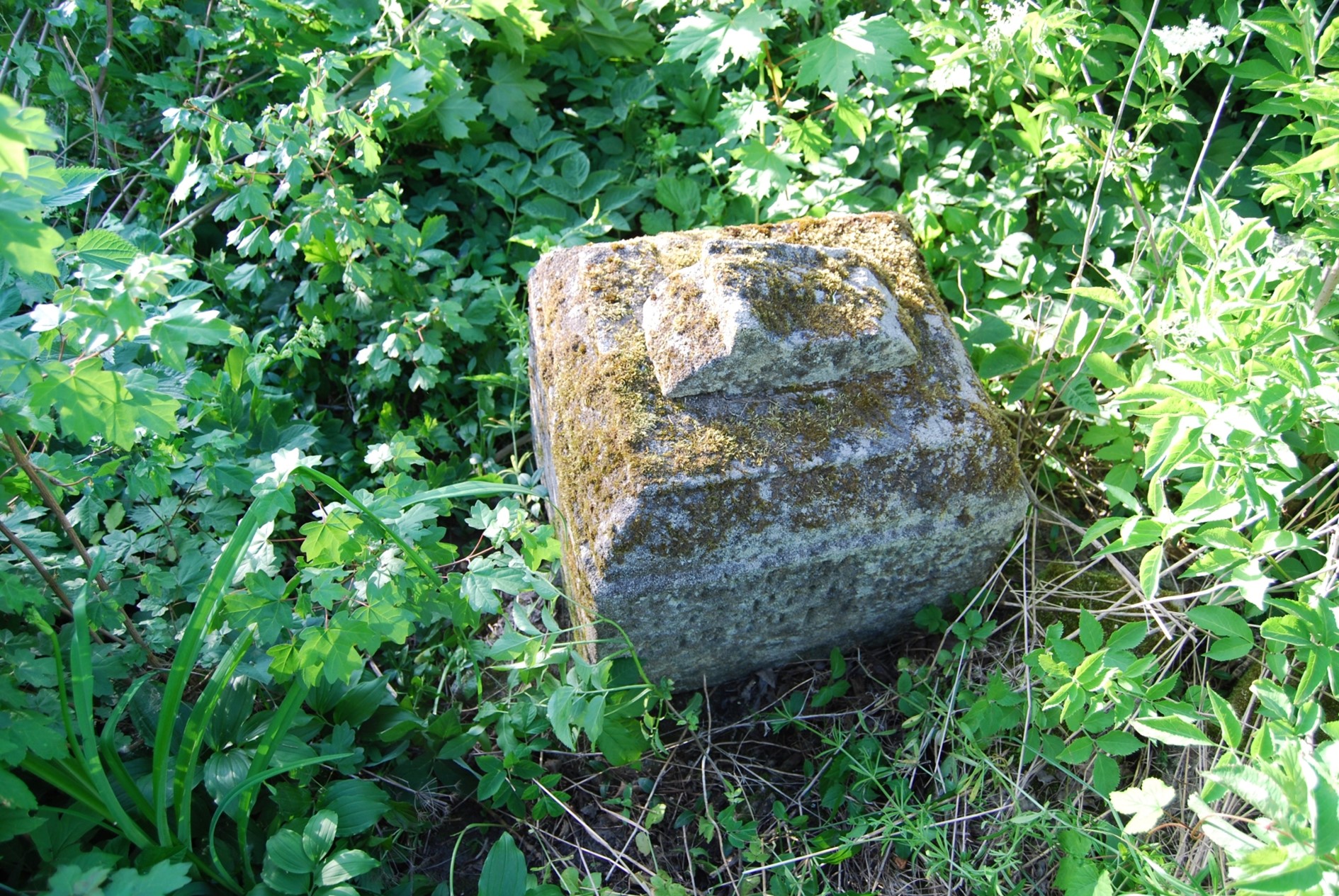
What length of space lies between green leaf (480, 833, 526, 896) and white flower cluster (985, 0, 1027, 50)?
219 cm

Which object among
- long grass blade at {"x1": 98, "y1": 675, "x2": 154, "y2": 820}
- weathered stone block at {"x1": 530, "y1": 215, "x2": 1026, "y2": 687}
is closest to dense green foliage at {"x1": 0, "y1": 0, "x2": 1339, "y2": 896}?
long grass blade at {"x1": 98, "y1": 675, "x2": 154, "y2": 820}

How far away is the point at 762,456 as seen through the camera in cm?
188

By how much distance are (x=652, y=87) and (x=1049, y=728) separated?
2.56 meters

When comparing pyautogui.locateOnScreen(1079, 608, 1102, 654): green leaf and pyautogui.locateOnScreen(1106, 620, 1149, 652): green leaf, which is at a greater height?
pyautogui.locateOnScreen(1106, 620, 1149, 652): green leaf

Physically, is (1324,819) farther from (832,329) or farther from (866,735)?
(832,329)

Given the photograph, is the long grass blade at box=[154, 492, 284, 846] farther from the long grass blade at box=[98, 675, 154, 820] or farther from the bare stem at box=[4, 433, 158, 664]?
the bare stem at box=[4, 433, 158, 664]

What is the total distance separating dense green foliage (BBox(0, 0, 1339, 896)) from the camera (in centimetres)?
166

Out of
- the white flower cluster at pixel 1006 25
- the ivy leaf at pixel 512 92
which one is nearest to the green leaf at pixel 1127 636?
the white flower cluster at pixel 1006 25

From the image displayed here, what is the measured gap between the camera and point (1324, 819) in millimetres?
1188

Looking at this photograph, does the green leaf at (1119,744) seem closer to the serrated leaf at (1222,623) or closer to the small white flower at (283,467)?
the serrated leaf at (1222,623)

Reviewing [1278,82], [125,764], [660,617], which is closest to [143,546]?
[125,764]

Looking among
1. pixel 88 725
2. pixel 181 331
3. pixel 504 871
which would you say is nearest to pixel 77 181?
pixel 181 331

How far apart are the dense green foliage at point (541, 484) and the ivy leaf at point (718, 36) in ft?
0.05

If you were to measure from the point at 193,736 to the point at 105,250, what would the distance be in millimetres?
964
